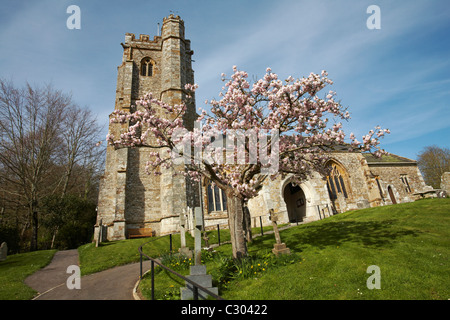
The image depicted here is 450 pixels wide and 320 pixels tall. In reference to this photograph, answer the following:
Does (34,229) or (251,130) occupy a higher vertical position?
(251,130)

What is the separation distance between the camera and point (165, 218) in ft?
56.5

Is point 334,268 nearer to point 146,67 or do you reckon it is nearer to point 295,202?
point 295,202

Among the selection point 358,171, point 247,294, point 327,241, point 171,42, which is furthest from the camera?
point 358,171

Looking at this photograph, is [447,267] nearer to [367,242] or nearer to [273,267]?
[367,242]

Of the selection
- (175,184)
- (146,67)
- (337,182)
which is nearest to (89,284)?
(175,184)

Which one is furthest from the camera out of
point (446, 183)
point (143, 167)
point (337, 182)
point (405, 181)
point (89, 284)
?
point (405, 181)

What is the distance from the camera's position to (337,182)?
83.9 ft

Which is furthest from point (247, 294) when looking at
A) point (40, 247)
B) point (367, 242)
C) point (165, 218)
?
point (40, 247)

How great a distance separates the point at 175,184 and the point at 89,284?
10.0 metres

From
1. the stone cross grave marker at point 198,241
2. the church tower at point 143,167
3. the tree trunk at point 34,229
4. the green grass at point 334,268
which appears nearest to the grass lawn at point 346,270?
the green grass at point 334,268

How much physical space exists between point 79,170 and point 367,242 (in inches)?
1159

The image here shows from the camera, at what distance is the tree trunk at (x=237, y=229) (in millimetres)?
7672

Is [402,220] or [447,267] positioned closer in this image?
[447,267]
